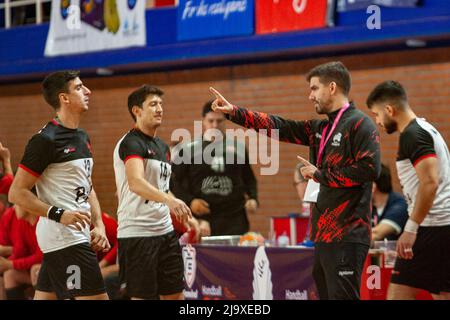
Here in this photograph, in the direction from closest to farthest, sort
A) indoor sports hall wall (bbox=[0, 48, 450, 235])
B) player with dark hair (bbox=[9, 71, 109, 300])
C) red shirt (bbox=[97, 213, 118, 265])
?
1. player with dark hair (bbox=[9, 71, 109, 300])
2. red shirt (bbox=[97, 213, 118, 265])
3. indoor sports hall wall (bbox=[0, 48, 450, 235])

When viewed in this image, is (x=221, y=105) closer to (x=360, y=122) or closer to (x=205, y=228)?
(x=360, y=122)

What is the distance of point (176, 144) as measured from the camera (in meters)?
10.0

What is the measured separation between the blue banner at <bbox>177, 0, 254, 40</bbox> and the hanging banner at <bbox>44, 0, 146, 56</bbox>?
0.62 meters

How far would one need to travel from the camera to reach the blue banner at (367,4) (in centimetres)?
927

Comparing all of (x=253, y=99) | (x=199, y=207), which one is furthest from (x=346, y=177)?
(x=253, y=99)

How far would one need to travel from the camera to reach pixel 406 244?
603 centimetres

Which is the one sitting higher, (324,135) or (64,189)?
(324,135)

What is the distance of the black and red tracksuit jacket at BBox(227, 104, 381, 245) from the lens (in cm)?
543

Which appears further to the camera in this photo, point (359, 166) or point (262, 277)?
point (262, 277)

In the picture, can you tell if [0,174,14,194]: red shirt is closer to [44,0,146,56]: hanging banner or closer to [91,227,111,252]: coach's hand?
[91,227,111,252]: coach's hand

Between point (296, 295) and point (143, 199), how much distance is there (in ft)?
6.49

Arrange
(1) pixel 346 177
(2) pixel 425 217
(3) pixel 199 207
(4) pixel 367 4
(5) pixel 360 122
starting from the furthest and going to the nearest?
(4) pixel 367 4, (3) pixel 199 207, (2) pixel 425 217, (5) pixel 360 122, (1) pixel 346 177

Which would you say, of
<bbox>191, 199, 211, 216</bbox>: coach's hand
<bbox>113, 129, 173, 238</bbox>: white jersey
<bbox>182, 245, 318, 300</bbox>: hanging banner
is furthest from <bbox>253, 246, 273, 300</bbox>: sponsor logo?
<bbox>113, 129, 173, 238</bbox>: white jersey

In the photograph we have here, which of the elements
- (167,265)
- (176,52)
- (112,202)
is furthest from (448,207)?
(176,52)
